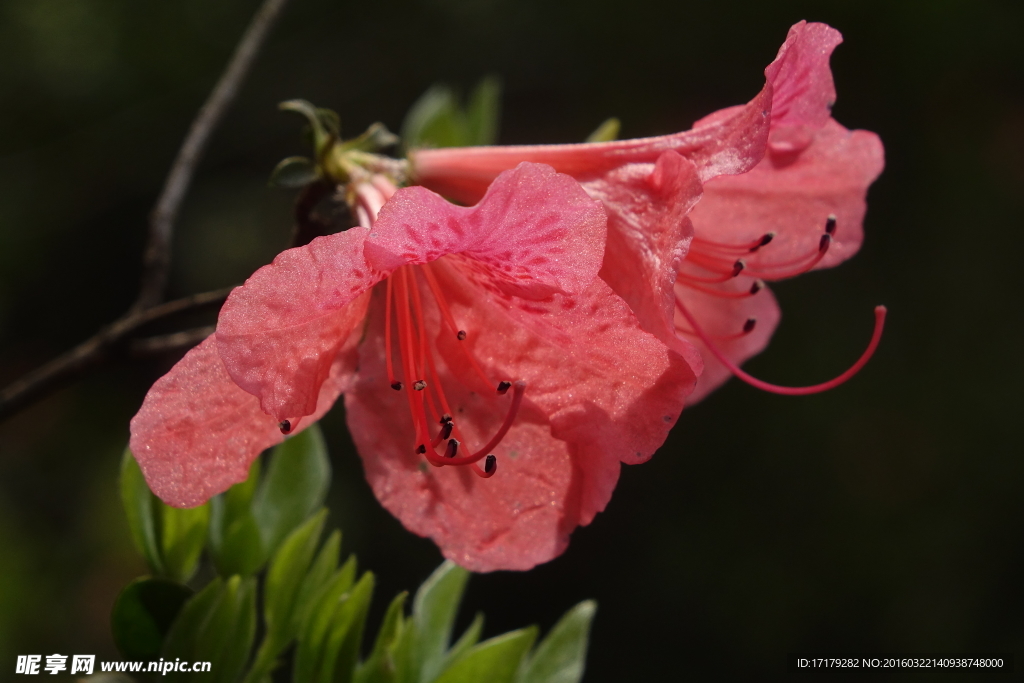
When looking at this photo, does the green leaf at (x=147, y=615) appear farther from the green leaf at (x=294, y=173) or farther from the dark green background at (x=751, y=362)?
the dark green background at (x=751, y=362)

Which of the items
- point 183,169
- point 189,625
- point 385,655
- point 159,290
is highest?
point 183,169

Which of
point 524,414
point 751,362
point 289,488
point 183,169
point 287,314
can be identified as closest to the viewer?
point 287,314

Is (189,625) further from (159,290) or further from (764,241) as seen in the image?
(764,241)

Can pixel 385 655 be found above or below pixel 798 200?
below

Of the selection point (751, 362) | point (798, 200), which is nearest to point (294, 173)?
point (798, 200)

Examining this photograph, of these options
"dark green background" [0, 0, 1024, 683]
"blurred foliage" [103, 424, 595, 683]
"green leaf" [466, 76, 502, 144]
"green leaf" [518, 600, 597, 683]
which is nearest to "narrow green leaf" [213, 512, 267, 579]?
"blurred foliage" [103, 424, 595, 683]

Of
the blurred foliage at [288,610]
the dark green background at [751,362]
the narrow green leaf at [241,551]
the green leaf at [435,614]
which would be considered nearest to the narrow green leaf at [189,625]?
the blurred foliage at [288,610]

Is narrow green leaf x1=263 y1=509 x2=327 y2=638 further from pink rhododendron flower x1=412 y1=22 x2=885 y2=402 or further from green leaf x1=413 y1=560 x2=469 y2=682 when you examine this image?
pink rhododendron flower x1=412 y1=22 x2=885 y2=402

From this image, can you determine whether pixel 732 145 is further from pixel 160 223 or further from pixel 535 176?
pixel 160 223
